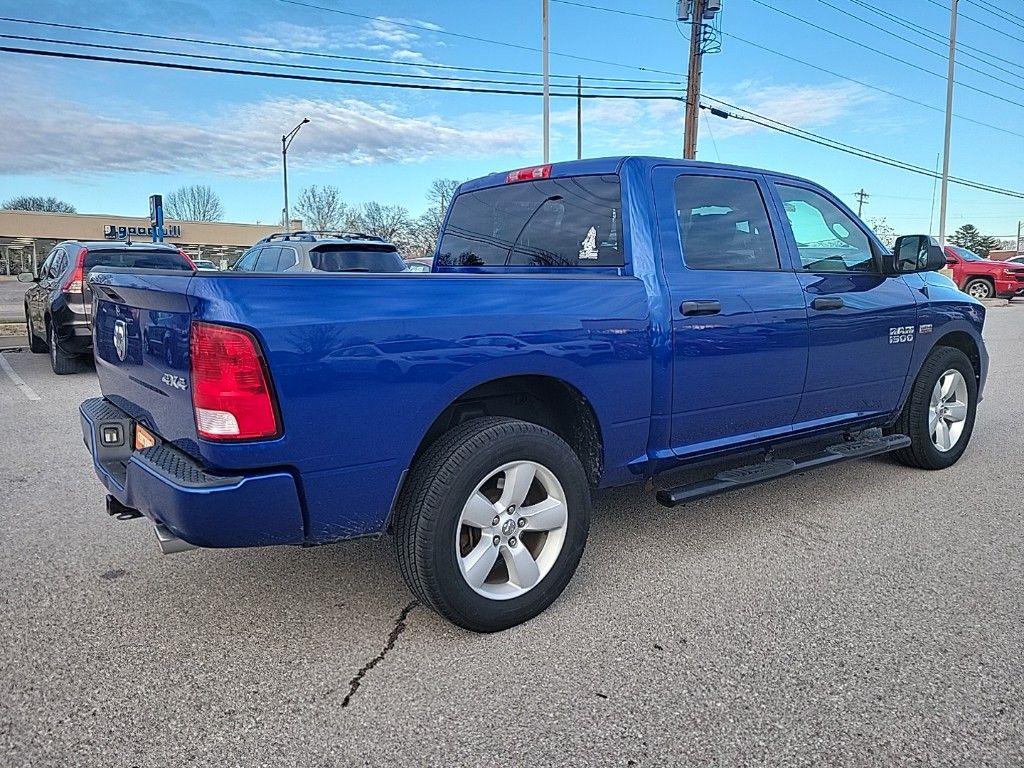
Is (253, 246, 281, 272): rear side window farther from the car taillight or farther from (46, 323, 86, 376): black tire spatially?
the car taillight

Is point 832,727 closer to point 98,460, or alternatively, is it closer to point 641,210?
point 641,210

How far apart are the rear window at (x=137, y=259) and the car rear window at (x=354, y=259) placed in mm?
1711

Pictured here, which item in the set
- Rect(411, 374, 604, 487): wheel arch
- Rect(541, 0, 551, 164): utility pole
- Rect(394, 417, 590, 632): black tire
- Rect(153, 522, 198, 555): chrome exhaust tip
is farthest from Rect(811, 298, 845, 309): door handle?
Rect(541, 0, 551, 164): utility pole

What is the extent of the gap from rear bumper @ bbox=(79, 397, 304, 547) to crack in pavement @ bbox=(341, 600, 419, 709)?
0.51 m

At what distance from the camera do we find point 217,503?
2518 mm

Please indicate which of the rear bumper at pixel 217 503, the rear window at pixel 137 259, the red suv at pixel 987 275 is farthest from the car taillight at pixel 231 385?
the red suv at pixel 987 275

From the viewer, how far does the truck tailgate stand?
2.64 metres

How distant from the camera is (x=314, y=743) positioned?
2.36 meters

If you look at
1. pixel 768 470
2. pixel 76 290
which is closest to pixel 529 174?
pixel 768 470

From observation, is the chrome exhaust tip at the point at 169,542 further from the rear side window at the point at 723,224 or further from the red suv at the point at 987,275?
→ the red suv at the point at 987,275

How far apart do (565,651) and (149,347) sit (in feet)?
6.20

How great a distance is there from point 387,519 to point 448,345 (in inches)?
26.3

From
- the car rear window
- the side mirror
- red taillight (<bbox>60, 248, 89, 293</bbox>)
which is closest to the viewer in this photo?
the side mirror

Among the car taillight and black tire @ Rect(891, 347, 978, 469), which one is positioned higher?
the car taillight
